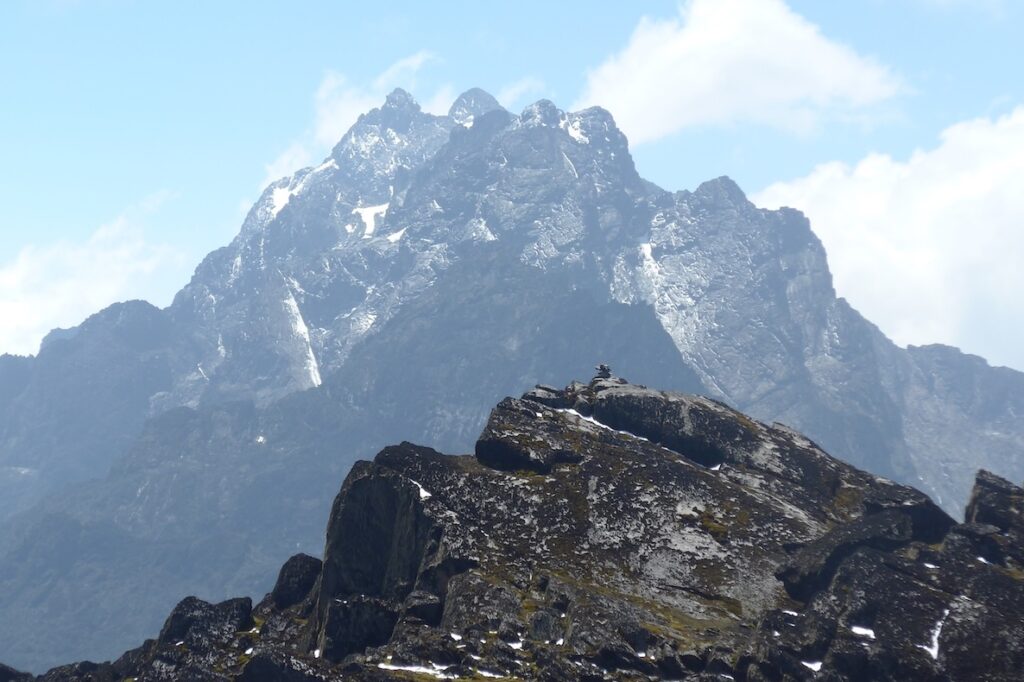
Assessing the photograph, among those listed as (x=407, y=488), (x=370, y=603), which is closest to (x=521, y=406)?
(x=407, y=488)

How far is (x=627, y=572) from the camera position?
15912cm

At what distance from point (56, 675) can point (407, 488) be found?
45.7m

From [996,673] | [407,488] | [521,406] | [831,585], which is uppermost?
[521,406]

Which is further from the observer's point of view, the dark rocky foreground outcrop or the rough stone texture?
the rough stone texture

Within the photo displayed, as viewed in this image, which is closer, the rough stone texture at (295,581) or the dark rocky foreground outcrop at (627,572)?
the dark rocky foreground outcrop at (627,572)

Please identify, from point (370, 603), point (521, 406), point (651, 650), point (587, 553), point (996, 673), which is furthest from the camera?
point (521, 406)

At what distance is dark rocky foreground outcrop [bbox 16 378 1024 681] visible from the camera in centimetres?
13538

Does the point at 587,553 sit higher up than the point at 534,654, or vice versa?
the point at 587,553

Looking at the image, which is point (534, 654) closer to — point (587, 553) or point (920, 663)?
point (587, 553)

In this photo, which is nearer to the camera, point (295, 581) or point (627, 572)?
point (627, 572)

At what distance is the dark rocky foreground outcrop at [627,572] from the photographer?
135 metres

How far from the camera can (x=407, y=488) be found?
16675 centimetres

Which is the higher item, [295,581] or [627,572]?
[295,581]

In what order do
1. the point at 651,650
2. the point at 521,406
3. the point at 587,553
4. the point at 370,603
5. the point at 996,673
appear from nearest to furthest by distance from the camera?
the point at 996,673 < the point at 651,650 < the point at 370,603 < the point at 587,553 < the point at 521,406
